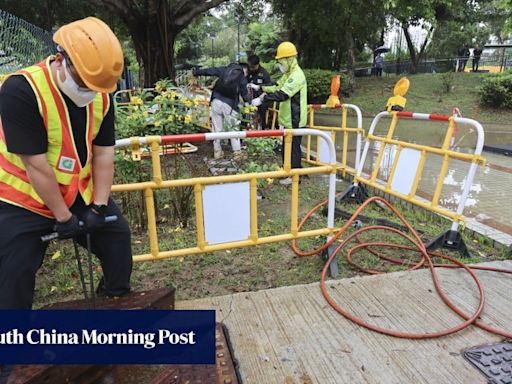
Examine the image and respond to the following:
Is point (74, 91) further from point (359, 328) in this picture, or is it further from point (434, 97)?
point (434, 97)

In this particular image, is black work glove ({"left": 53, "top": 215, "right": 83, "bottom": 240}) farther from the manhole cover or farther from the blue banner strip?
the manhole cover

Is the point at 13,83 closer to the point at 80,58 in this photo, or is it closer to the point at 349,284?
the point at 80,58

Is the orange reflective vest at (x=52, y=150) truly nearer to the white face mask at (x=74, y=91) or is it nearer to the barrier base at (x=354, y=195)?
the white face mask at (x=74, y=91)

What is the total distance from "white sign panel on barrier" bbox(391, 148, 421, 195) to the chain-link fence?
4.39 meters

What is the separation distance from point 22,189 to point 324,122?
12980 millimetres

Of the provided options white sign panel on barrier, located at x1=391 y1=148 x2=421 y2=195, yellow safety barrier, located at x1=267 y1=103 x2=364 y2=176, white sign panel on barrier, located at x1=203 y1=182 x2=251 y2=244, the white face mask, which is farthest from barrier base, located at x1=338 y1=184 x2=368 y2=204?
the white face mask

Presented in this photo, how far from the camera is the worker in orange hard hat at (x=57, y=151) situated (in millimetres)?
1695

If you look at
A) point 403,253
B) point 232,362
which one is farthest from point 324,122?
point 232,362

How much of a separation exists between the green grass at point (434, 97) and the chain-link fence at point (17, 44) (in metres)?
12.1

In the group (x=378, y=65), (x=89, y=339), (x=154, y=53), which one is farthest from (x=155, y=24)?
(x=378, y=65)

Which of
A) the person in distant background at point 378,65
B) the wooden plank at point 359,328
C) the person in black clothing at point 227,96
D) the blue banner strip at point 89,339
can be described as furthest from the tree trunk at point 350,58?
the blue banner strip at point 89,339

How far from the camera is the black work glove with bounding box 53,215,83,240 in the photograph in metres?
1.88

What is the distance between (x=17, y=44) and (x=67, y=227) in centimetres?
477

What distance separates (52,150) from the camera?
1.86 m
